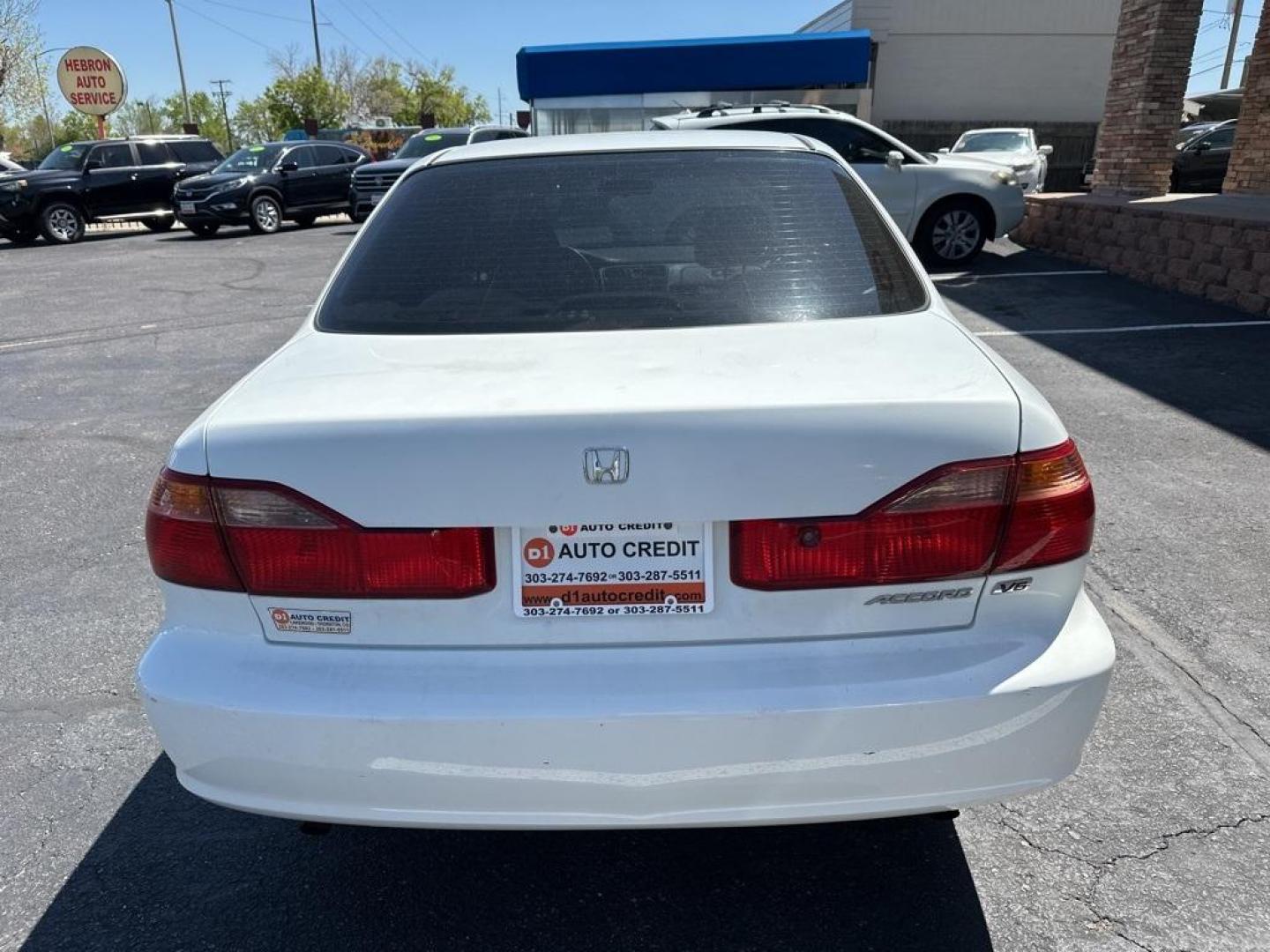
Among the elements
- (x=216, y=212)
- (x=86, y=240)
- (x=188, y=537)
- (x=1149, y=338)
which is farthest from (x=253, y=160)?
(x=188, y=537)

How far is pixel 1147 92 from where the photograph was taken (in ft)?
39.3

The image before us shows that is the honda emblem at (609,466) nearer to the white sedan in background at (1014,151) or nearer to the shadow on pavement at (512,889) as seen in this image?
the shadow on pavement at (512,889)

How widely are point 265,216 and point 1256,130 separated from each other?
1658 centimetres

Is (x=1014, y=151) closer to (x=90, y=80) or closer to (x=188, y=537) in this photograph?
(x=188, y=537)

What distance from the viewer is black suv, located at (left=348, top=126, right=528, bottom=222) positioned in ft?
57.4

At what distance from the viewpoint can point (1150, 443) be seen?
5289 millimetres

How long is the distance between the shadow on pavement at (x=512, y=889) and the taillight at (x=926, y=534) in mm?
911

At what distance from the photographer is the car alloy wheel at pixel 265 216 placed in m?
18.2

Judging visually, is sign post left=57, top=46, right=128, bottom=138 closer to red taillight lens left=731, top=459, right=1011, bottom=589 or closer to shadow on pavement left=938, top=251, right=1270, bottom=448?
Answer: shadow on pavement left=938, top=251, right=1270, bottom=448

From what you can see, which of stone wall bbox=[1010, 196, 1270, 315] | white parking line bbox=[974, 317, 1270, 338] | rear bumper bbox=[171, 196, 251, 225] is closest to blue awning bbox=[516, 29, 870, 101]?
rear bumper bbox=[171, 196, 251, 225]

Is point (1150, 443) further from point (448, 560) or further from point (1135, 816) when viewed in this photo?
point (448, 560)

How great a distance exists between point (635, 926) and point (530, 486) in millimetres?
1134

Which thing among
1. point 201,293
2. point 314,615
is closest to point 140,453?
point 314,615

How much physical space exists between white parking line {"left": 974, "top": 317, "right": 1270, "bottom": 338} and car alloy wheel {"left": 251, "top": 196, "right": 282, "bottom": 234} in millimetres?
14902
